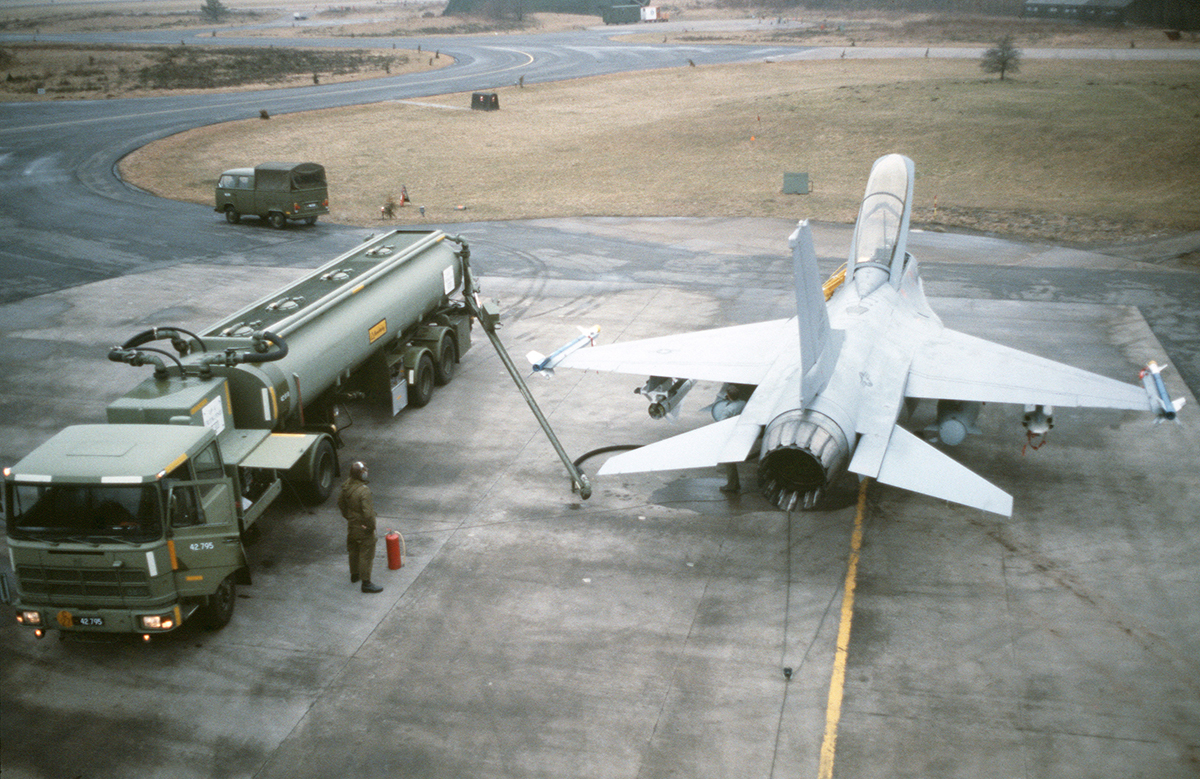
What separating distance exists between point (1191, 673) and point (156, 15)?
178 metres

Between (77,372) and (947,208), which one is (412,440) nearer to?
(77,372)

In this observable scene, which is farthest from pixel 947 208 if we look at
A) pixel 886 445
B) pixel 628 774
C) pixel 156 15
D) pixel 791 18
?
pixel 156 15

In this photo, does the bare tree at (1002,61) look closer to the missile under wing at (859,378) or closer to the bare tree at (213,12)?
the missile under wing at (859,378)

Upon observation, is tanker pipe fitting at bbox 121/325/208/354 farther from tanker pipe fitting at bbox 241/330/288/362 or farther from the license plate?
the license plate

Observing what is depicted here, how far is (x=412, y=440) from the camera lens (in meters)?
18.2

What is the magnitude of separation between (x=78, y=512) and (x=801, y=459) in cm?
940

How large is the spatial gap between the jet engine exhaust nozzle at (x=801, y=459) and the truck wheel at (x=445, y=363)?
375 inches

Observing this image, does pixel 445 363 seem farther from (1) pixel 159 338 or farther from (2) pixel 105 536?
(2) pixel 105 536

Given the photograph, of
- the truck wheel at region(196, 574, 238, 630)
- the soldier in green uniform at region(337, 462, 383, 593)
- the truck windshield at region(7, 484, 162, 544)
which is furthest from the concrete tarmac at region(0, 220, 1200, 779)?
the truck windshield at region(7, 484, 162, 544)

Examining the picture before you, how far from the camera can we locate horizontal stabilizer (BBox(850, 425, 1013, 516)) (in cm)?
1207

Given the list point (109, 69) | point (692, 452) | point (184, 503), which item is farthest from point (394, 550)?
point (109, 69)

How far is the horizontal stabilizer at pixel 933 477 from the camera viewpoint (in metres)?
12.1

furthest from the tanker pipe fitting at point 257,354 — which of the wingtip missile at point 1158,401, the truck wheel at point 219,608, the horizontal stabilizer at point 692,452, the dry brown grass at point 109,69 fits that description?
the dry brown grass at point 109,69

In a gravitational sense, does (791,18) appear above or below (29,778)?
above
